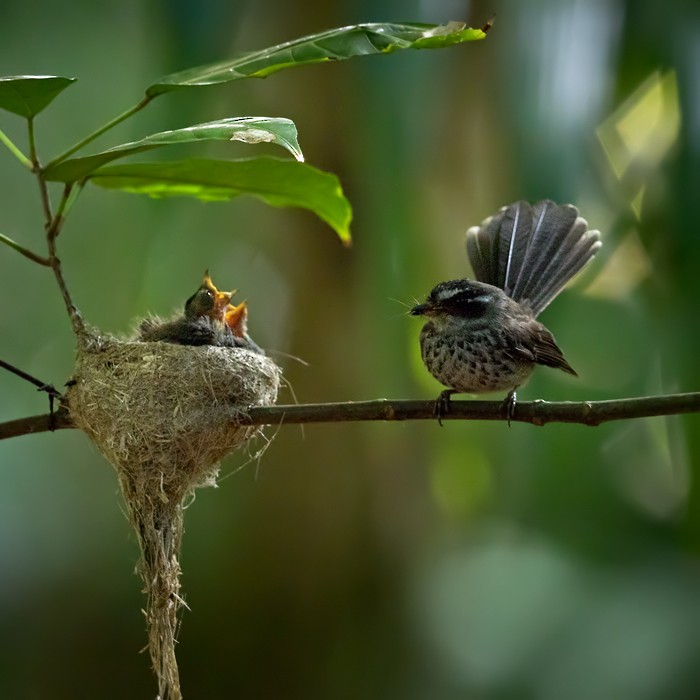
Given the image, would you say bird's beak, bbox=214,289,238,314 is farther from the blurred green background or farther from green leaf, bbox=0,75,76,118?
green leaf, bbox=0,75,76,118

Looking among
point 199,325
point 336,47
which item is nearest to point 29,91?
point 336,47

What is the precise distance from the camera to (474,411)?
221 centimetres

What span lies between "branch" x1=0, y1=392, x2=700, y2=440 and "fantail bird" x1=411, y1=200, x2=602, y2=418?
0.37 meters

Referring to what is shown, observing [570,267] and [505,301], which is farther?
[570,267]

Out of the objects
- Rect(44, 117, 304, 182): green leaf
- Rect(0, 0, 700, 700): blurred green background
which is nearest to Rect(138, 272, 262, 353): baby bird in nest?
Rect(0, 0, 700, 700): blurred green background

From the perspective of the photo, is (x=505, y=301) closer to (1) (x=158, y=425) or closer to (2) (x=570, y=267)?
(2) (x=570, y=267)

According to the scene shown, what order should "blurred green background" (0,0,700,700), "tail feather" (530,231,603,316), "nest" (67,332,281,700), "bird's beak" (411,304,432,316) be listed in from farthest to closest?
"blurred green background" (0,0,700,700) < "tail feather" (530,231,603,316) < "bird's beak" (411,304,432,316) < "nest" (67,332,281,700)

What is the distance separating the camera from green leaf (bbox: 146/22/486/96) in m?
1.75

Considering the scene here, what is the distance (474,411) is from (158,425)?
937mm

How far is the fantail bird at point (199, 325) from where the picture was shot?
3242mm

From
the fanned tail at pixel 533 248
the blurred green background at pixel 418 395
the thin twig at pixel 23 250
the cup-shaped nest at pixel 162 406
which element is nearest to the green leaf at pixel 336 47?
the thin twig at pixel 23 250

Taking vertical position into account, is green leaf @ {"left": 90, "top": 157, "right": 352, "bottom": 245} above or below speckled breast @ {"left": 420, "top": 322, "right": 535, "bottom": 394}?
above

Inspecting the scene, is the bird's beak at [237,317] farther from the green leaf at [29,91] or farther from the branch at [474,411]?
the green leaf at [29,91]

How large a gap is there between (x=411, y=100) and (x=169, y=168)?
259 centimetres
